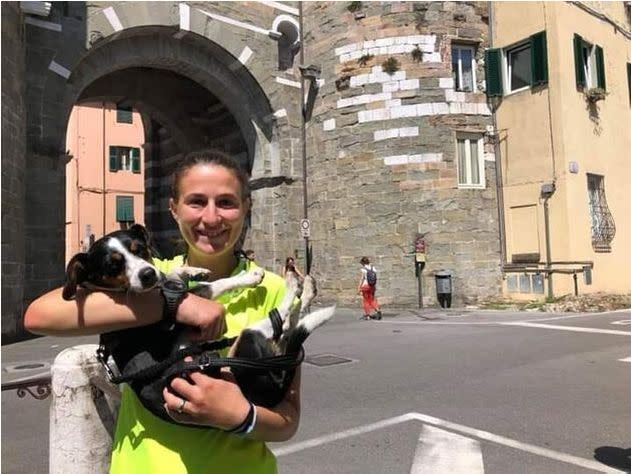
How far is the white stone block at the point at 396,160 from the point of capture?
54.6 ft

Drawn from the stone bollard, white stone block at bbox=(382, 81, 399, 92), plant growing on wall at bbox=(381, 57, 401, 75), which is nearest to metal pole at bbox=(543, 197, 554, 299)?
white stone block at bbox=(382, 81, 399, 92)

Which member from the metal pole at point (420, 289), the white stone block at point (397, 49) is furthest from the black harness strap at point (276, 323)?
the white stone block at point (397, 49)

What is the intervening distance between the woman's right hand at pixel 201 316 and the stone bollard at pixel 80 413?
143cm

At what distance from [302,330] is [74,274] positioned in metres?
0.67

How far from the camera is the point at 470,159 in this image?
55.4 feet

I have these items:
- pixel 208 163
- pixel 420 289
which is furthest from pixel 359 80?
pixel 208 163

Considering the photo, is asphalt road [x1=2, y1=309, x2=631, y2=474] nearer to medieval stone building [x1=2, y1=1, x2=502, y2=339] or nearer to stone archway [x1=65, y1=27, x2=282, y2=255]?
medieval stone building [x1=2, y1=1, x2=502, y2=339]

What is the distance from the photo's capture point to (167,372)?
1547 millimetres

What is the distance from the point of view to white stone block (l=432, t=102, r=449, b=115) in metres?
16.7

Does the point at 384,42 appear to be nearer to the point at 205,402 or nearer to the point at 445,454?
the point at 445,454

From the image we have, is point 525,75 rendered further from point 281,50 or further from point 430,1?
point 281,50

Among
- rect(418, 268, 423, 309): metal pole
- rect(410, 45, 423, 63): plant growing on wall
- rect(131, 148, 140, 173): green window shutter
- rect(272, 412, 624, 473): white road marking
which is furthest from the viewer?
rect(131, 148, 140, 173): green window shutter

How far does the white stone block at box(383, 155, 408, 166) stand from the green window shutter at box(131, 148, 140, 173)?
25331 millimetres

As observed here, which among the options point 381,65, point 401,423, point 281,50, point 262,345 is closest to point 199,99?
point 281,50
